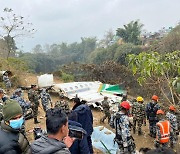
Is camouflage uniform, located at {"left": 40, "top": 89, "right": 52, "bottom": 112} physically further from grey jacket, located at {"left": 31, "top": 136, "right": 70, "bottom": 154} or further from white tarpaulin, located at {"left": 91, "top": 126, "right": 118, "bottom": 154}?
grey jacket, located at {"left": 31, "top": 136, "right": 70, "bottom": 154}

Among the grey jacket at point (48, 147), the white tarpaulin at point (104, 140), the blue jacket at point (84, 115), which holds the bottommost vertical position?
the white tarpaulin at point (104, 140)

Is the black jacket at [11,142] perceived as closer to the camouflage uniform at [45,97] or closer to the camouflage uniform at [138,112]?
the camouflage uniform at [138,112]

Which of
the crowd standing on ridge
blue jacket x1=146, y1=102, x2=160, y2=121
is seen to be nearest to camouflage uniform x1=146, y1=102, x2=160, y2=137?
blue jacket x1=146, y1=102, x2=160, y2=121

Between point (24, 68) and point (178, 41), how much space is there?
14145mm

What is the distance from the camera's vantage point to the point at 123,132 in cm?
591

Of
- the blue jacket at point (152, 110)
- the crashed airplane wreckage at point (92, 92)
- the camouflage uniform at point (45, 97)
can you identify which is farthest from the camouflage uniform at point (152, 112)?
the crashed airplane wreckage at point (92, 92)

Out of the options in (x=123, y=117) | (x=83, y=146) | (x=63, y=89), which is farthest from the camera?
(x=63, y=89)

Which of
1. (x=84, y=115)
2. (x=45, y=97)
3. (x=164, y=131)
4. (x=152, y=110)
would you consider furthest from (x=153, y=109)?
(x=84, y=115)

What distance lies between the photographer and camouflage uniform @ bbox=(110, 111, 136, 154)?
578cm

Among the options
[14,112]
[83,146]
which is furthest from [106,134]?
[14,112]

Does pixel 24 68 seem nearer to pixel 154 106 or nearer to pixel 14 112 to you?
pixel 154 106

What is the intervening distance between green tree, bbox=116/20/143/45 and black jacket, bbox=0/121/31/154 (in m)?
38.3

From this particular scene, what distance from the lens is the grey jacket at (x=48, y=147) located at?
2.38 m

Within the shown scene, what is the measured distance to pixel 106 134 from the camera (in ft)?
27.7
